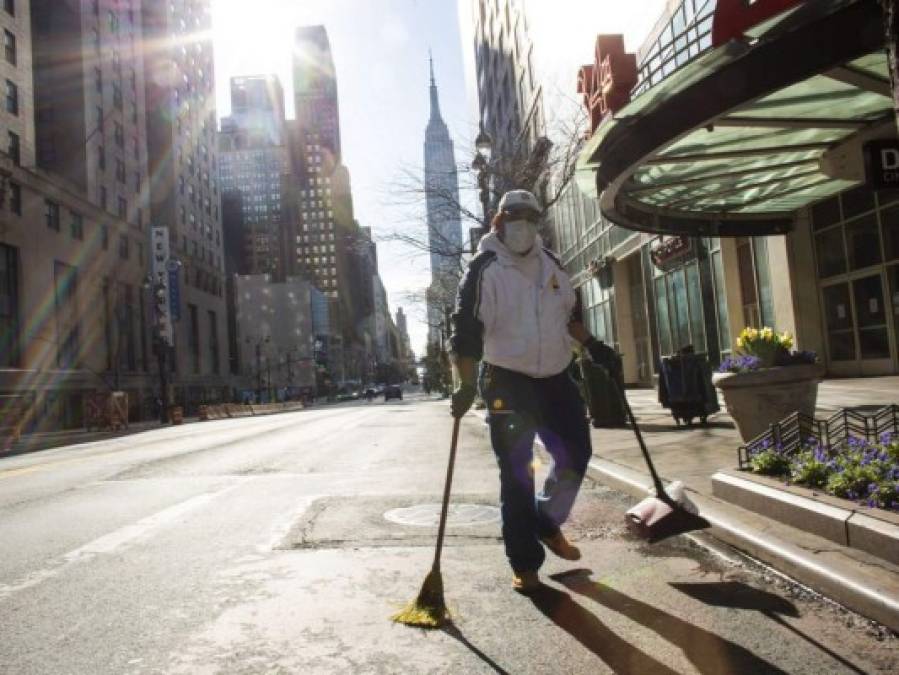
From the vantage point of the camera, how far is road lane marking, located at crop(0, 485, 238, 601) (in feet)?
14.8

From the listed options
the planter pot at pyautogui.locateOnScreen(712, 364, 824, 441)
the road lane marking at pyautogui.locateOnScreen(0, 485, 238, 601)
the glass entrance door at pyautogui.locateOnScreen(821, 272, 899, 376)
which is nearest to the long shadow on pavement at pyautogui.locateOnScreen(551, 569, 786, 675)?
the road lane marking at pyautogui.locateOnScreen(0, 485, 238, 601)

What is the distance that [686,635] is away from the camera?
3201 millimetres

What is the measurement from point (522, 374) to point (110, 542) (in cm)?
352

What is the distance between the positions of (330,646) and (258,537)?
8.27 feet

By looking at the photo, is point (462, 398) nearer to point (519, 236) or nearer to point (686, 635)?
point (519, 236)

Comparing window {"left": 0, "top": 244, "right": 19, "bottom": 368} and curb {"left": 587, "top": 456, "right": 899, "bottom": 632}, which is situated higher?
window {"left": 0, "top": 244, "right": 19, "bottom": 368}

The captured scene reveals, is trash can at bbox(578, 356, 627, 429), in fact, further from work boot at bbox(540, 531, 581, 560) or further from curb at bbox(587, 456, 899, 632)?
work boot at bbox(540, 531, 581, 560)

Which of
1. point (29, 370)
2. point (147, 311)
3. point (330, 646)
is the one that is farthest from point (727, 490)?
point (147, 311)

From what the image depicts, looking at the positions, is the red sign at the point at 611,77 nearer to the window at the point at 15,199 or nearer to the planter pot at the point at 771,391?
the planter pot at the point at 771,391

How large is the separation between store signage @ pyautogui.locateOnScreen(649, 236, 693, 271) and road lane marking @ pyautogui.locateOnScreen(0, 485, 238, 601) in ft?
55.2

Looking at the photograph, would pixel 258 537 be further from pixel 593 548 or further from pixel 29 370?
pixel 29 370

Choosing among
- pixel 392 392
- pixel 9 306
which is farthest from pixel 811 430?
pixel 392 392

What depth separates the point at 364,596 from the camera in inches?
156

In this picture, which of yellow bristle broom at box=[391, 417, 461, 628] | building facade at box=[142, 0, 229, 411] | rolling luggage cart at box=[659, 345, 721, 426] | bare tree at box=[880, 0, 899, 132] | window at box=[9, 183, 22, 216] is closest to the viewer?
yellow bristle broom at box=[391, 417, 461, 628]
